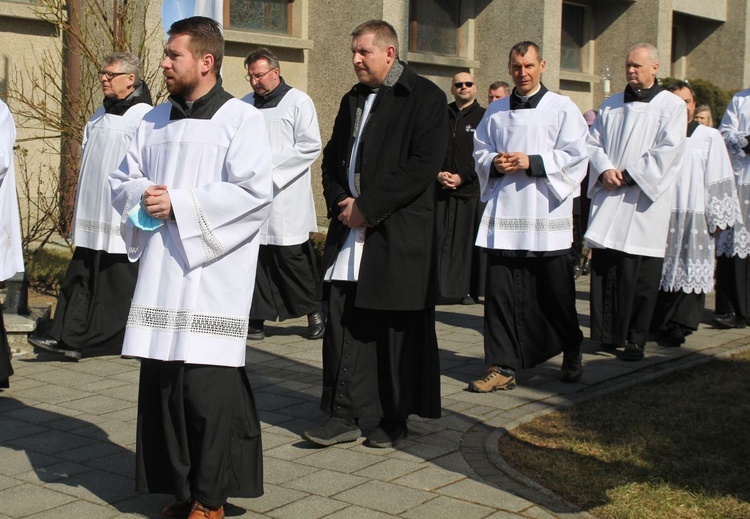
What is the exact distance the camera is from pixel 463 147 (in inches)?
419

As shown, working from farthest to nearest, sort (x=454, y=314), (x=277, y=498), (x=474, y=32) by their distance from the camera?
1. (x=474, y=32)
2. (x=454, y=314)
3. (x=277, y=498)

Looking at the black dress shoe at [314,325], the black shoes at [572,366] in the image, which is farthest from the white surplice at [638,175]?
the black dress shoe at [314,325]

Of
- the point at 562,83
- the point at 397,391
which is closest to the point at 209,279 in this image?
the point at 397,391

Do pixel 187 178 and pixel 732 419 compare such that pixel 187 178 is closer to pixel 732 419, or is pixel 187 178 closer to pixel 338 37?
pixel 732 419

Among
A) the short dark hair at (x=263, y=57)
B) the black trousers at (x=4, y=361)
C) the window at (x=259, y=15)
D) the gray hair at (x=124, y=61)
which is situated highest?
the window at (x=259, y=15)

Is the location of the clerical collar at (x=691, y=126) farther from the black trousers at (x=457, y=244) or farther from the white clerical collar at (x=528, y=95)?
the white clerical collar at (x=528, y=95)

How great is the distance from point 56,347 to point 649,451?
428 cm

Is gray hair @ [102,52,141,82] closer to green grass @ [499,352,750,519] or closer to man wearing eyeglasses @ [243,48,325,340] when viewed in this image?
man wearing eyeglasses @ [243,48,325,340]

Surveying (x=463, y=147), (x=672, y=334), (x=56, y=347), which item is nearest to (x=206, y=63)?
(x=56, y=347)

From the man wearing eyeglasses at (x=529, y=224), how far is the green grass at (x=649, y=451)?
605 millimetres

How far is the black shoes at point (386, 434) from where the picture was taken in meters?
5.66

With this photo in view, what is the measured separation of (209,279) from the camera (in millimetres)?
4453

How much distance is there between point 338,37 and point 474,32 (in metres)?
3.48

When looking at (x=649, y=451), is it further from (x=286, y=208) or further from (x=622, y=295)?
(x=286, y=208)
